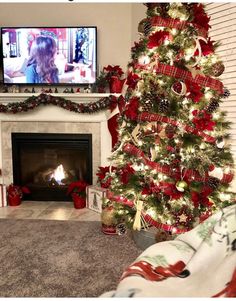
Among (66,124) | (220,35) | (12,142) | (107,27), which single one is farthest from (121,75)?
(12,142)

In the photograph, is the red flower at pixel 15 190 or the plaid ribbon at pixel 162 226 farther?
the red flower at pixel 15 190

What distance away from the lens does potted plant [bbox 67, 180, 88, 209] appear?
3.73 metres

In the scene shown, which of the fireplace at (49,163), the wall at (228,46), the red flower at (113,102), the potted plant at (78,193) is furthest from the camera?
the fireplace at (49,163)

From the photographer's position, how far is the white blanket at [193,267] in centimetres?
119

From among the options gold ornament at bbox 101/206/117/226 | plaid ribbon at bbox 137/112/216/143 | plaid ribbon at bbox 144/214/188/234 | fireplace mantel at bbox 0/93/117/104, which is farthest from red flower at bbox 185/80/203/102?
fireplace mantel at bbox 0/93/117/104

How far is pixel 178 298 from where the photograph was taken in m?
1.10

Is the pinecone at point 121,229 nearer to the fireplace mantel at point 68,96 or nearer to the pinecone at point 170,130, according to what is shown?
the pinecone at point 170,130

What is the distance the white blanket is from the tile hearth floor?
2072 mm

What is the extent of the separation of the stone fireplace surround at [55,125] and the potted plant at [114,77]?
0.33 metres

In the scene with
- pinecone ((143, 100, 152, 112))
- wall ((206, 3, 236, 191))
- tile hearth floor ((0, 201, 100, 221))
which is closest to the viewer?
pinecone ((143, 100, 152, 112))

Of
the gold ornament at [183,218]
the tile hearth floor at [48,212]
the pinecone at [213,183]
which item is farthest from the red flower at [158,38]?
the tile hearth floor at [48,212]

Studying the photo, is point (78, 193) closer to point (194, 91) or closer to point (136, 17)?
point (194, 91)

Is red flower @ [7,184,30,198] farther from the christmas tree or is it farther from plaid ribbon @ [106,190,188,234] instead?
the christmas tree

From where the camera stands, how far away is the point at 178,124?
2352 mm
